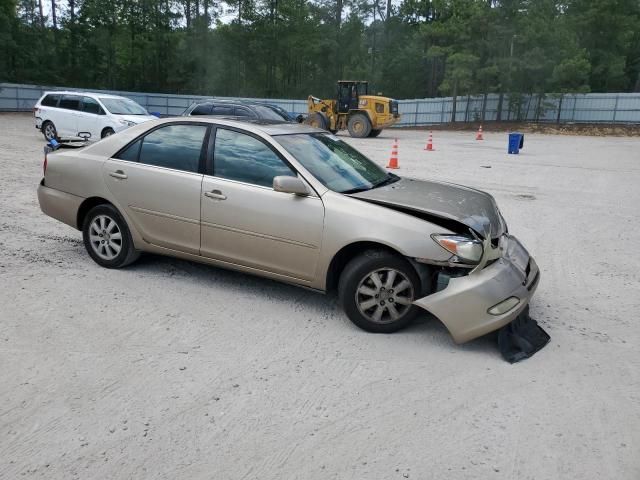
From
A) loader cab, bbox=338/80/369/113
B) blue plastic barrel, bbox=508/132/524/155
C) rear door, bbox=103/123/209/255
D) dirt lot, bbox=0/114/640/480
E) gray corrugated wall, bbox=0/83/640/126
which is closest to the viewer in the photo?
dirt lot, bbox=0/114/640/480

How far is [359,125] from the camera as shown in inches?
1029

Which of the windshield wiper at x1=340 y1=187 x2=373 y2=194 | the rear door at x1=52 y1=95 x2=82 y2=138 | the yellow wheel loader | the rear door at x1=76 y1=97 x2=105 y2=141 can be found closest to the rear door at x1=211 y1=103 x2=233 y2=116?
the rear door at x1=76 y1=97 x2=105 y2=141

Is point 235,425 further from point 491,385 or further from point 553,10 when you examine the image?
point 553,10

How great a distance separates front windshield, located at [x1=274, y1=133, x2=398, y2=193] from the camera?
4766 millimetres

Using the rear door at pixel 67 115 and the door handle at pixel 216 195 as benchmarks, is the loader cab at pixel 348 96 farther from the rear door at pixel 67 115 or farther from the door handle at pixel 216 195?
the door handle at pixel 216 195

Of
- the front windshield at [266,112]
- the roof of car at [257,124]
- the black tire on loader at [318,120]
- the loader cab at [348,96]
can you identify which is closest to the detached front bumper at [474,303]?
the roof of car at [257,124]

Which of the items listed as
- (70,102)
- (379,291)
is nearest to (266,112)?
(70,102)

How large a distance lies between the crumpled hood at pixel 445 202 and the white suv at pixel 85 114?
12457 millimetres

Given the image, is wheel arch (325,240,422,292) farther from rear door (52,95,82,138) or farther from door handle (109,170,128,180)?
rear door (52,95,82,138)

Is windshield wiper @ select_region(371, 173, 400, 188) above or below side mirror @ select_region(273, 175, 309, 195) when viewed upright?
below

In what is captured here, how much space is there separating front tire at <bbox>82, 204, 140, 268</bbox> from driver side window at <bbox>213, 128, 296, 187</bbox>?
3.92 feet

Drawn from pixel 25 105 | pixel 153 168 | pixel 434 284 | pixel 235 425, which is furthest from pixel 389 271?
pixel 25 105

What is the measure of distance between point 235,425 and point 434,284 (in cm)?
184

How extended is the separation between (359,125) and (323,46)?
2693 centimetres
